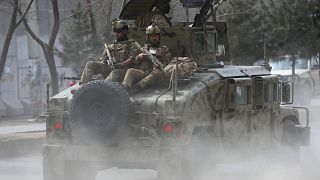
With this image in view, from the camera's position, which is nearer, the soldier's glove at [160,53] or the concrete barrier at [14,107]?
the soldier's glove at [160,53]

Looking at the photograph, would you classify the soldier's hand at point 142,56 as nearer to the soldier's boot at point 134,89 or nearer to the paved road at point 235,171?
the soldier's boot at point 134,89

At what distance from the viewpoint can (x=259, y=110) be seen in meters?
9.56

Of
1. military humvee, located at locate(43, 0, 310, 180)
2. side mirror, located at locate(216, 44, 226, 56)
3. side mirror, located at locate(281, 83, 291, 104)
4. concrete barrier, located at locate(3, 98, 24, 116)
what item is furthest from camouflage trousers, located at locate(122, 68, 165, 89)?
concrete barrier, located at locate(3, 98, 24, 116)

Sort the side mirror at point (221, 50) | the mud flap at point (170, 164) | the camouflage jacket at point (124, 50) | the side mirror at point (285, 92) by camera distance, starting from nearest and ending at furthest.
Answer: the mud flap at point (170, 164), the camouflage jacket at point (124, 50), the side mirror at point (285, 92), the side mirror at point (221, 50)

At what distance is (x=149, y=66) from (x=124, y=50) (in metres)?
0.51

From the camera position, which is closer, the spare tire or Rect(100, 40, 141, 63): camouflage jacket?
the spare tire

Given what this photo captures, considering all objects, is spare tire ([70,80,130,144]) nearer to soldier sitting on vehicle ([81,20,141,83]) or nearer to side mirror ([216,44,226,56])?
soldier sitting on vehicle ([81,20,141,83])

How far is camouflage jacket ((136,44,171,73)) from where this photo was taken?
28.8ft

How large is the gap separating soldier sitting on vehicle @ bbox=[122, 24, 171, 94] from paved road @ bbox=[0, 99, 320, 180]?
140 centimetres

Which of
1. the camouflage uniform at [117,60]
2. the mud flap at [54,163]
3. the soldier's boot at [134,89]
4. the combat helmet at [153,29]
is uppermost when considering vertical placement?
the combat helmet at [153,29]

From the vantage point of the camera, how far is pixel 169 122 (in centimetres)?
784

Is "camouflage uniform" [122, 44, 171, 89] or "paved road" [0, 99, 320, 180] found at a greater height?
"camouflage uniform" [122, 44, 171, 89]

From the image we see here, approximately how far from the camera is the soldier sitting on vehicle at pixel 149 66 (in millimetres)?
8438

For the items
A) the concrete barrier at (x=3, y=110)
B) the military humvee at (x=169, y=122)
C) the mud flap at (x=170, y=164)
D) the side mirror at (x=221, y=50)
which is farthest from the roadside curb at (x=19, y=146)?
the concrete barrier at (x=3, y=110)
